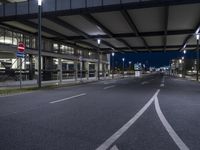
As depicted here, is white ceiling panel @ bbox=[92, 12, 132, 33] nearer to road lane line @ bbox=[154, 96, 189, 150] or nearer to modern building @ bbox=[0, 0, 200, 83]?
modern building @ bbox=[0, 0, 200, 83]

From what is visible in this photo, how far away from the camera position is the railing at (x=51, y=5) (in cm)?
2401

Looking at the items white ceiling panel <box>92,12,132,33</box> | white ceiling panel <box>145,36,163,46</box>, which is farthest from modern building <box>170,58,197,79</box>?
white ceiling panel <box>92,12,132,33</box>

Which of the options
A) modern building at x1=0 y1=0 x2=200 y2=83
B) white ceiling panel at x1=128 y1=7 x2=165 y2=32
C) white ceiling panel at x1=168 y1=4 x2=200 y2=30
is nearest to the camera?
modern building at x1=0 y1=0 x2=200 y2=83

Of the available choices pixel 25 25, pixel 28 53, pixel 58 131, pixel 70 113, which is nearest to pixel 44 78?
pixel 28 53

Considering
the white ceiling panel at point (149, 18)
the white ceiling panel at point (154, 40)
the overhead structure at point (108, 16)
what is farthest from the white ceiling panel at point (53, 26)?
the white ceiling panel at point (154, 40)

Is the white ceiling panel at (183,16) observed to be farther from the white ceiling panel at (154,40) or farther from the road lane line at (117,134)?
the road lane line at (117,134)

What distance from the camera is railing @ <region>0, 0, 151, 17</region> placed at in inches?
945

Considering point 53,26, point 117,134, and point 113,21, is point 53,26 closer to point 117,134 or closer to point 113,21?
point 113,21

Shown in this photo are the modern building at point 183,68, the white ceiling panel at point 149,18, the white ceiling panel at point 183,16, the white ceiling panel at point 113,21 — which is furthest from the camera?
the modern building at point 183,68

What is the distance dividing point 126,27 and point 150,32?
17.0ft

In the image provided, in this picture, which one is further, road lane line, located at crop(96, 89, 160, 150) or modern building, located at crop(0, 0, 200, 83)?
modern building, located at crop(0, 0, 200, 83)

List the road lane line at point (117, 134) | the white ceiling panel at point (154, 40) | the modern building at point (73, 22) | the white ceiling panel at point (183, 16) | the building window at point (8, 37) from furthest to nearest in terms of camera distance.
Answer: the white ceiling panel at point (154, 40), the building window at point (8, 37), the white ceiling panel at point (183, 16), the modern building at point (73, 22), the road lane line at point (117, 134)

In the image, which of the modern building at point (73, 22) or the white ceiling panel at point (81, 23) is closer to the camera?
the modern building at point (73, 22)

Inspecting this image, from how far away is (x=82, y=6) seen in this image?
25.0 m
